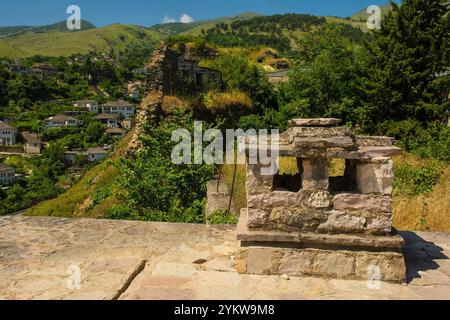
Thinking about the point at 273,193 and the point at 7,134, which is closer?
the point at 273,193

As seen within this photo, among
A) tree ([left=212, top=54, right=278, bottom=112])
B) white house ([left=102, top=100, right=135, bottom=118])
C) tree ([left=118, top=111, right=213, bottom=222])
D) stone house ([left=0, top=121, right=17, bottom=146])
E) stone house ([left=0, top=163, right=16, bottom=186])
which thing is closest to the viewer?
tree ([left=118, top=111, right=213, bottom=222])

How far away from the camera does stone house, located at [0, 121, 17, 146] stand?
206 ft

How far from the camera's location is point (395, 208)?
24.3 feet

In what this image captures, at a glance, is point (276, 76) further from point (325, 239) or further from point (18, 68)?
point (18, 68)

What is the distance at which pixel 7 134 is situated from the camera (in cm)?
6438

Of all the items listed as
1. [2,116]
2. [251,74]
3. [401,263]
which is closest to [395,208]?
[401,263]

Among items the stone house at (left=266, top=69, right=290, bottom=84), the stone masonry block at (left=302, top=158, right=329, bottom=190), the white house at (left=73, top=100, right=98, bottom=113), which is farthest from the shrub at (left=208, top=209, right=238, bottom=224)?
the white house at (left=73, top=100, right=98, bottom=113)

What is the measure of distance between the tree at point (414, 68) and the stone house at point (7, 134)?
61417 mm

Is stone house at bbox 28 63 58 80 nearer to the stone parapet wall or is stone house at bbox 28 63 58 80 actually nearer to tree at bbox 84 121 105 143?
tree at bbox 84 121 105 143

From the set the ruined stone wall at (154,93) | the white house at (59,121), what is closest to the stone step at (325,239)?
the ruined stone wall at (154,93)

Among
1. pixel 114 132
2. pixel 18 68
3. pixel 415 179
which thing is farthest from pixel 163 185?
pixel 18 68

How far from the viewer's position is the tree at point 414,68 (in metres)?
14.5

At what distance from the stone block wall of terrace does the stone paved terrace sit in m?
0.15

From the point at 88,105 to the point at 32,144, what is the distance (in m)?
16.9
